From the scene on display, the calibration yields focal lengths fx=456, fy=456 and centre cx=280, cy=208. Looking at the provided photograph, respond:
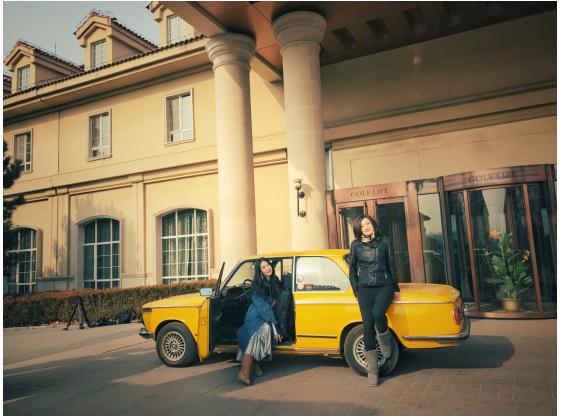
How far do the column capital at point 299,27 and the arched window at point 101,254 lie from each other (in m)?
10.8

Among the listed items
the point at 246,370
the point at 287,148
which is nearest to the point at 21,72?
the point at 287,148

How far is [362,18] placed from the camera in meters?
10.9

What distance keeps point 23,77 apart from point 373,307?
22.1 m

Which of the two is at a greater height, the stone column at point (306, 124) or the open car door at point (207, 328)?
the stone column at point (306, 124)

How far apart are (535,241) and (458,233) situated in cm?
146

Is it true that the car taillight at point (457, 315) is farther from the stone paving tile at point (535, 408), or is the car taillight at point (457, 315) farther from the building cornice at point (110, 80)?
the building cornice at point (110, 80)

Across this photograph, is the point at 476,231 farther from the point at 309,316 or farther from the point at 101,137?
the point at 101,137

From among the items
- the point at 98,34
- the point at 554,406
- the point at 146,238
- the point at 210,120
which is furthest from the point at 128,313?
the point at 98,34

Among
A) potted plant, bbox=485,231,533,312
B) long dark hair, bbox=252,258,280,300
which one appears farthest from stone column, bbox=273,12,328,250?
long dark hair, bbox=252,258,280,300

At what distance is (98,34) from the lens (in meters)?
19.5

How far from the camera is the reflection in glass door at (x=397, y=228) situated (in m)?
10.2

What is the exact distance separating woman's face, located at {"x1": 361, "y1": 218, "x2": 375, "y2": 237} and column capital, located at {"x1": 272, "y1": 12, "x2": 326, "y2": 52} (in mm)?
6316

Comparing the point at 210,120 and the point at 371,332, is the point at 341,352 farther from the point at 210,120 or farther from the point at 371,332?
the point at 210,120

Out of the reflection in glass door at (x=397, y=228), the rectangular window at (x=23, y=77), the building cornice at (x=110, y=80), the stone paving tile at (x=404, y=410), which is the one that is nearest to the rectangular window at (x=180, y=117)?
the building cornice at (x=110, y=80)
